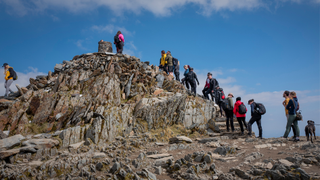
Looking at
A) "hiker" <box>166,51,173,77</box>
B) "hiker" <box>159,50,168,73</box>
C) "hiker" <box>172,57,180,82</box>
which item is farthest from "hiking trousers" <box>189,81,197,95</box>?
"hiker" <box>159,50,168,73</box>

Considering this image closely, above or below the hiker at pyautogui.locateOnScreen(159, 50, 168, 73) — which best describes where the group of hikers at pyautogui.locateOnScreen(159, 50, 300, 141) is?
below

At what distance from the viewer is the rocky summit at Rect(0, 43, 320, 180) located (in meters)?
7.30

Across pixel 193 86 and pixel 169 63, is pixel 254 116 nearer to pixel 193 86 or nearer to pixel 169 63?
pixel 193 86

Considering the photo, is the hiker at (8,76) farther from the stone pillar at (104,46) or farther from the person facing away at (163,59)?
the person facing away at (163,59)

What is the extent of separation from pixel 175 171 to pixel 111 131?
5.55m

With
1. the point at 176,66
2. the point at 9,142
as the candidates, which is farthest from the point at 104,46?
the point at 9,142

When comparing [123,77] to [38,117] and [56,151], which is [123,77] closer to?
[38,117]

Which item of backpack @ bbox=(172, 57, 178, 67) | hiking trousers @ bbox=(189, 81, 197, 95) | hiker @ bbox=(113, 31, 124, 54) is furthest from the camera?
backpack @ bbox=(172, 57, 178, 67)

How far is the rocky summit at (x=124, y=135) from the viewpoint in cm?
730

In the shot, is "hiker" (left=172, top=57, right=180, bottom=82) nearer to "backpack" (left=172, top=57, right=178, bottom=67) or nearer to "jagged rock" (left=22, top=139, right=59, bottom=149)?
"backpack" (left=172, top=57, right=178, bottom=67)

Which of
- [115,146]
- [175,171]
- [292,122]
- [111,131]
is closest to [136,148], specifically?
[115,146]

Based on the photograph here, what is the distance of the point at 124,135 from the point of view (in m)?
11.6

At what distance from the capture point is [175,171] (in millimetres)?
7363

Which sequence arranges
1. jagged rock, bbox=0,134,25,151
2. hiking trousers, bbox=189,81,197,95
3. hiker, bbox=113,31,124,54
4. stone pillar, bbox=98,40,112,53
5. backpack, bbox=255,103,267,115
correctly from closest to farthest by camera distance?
1. jagged rock, bbox=0,134,25,151
2. backpack, bbox=255,103,267,115
3. hiking trousers, bbox=189,81,197,95
4. hiker, bbox=113,31,124,54
5. stone pillar, bbox=98,40,112,53
